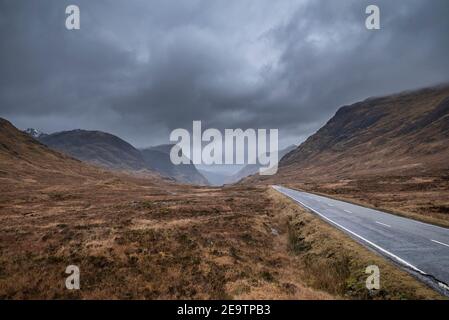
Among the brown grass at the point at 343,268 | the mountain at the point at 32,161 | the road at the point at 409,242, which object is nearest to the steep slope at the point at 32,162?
the mountain at the point at 32,161

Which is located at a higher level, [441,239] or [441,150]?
[441,150]

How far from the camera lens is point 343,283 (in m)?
12.0

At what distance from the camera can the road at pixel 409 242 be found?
1112 cm

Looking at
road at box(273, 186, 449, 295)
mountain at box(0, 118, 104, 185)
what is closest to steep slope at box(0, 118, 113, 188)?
mountain at box(0, 118, 104, 185)

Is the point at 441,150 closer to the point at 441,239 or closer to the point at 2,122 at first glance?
the point at 441,239

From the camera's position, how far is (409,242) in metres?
15.7

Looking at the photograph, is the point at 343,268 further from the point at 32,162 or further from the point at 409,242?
the point at 32,162

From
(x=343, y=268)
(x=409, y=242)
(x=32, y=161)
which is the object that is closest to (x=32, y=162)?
(x=32, y=161)

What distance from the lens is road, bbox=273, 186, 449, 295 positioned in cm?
1112

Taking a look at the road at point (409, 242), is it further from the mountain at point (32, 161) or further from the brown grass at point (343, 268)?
the mountain at point (32, 161)

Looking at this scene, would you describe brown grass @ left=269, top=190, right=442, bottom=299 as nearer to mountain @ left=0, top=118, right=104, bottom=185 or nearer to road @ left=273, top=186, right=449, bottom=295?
road @ left=273, top=186, right=449, bottom=295

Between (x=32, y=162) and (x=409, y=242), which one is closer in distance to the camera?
(x=409, y=242)
